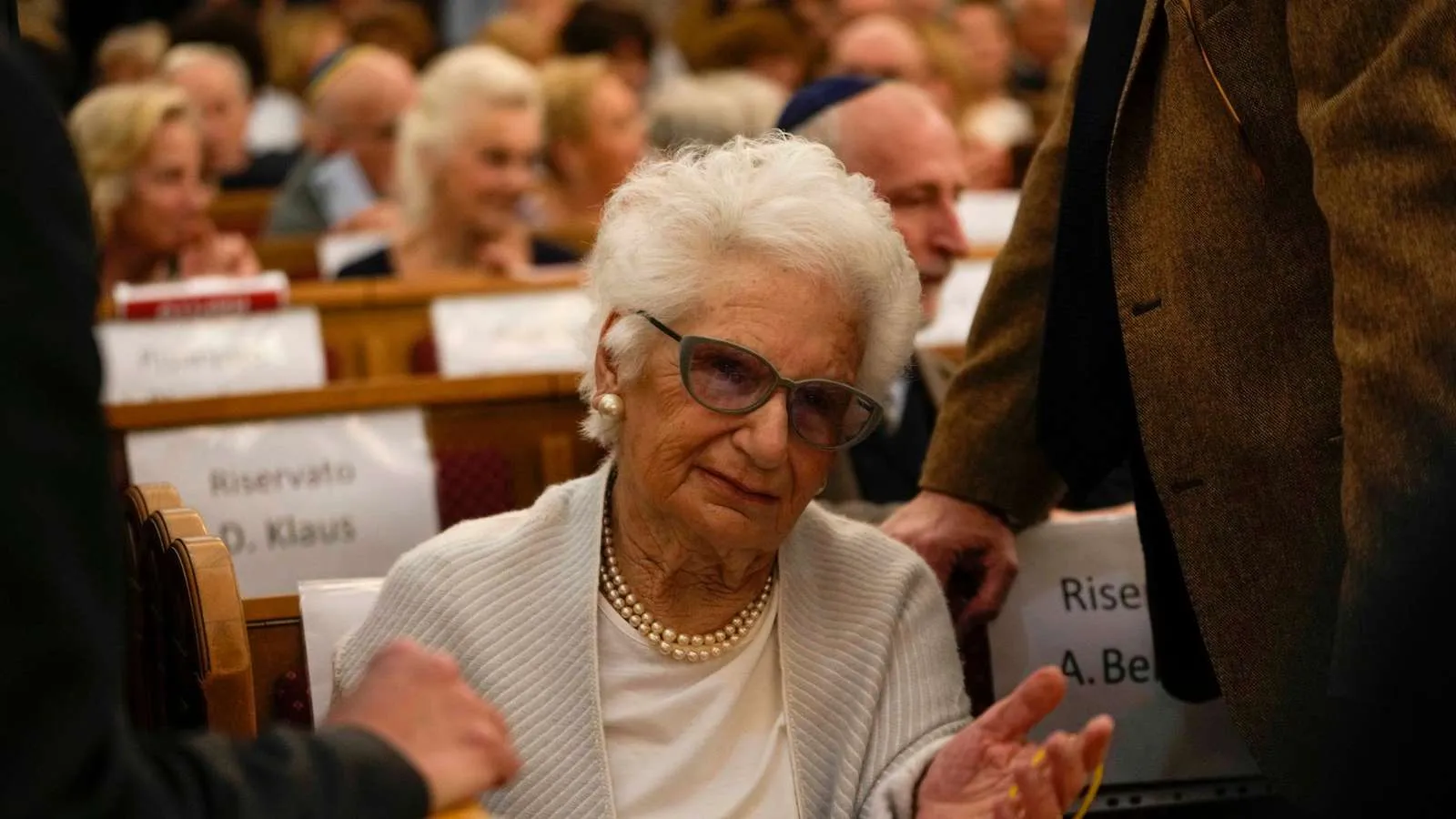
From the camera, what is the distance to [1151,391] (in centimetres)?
218

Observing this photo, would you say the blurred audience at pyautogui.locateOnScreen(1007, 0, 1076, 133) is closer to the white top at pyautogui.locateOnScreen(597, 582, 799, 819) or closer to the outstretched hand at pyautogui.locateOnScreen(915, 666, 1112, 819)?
the white top at pyautogui.locateOnScreen(597, 582, 799, 819)

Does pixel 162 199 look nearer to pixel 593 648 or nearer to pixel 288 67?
pixel 593 648

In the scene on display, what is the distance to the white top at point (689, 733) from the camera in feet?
7.00

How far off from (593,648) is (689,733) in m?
0.15

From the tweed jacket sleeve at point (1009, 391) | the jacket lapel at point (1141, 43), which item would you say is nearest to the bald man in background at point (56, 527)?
the jacket lapel at point (1141, 43)

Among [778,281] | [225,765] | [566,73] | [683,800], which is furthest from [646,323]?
[566,73]

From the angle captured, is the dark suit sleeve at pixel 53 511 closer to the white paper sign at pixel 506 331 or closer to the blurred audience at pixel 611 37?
the white paper sign at pixel 506 331

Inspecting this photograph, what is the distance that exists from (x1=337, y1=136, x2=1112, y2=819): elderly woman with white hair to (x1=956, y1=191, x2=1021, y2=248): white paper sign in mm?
4188

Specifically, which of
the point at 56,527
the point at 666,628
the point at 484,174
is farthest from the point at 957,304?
the point at 56,527

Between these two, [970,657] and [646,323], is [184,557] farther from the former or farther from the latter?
[970,657]

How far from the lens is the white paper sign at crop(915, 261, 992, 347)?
4.73 m

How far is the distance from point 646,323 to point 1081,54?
0.71m

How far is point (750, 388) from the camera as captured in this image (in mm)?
2127

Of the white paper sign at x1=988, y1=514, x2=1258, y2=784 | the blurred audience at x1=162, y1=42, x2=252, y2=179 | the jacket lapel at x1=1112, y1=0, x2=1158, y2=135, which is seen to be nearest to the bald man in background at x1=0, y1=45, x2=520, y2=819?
the jacket lapel at x1=1112, y1=0, x2=1158, y2=135
